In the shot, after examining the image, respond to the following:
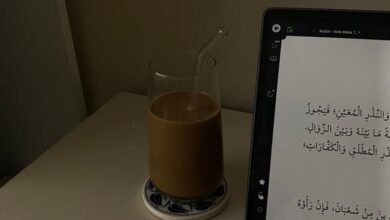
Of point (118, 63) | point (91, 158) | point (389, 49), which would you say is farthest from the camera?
point (118, 63)

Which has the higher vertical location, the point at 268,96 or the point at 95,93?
the point at 268,96

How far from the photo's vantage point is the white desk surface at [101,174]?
0.75 metres

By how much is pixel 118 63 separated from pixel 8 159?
1.36 feet

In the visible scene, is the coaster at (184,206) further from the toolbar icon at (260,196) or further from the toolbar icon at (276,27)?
the toolbar icon at (276,27)

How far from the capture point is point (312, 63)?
636 mm

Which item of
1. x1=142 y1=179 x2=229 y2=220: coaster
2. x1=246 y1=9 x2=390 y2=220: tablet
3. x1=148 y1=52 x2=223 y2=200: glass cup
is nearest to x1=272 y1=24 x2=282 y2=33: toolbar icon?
x1=246 y1=9 x2=390 y2=220: tablet

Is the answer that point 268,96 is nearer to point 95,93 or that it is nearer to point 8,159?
point 95,93

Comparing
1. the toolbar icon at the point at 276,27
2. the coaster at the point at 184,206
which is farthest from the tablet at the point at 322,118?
the coaster at the point at 184,206

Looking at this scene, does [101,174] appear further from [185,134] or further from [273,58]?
[273,58]

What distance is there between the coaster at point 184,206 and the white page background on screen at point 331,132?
0.12m

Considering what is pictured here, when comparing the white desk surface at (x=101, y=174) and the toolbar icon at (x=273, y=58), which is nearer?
the toolbar icon at (x=273, y=58)

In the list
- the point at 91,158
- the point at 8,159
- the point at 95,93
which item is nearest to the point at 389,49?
the point at 91,158

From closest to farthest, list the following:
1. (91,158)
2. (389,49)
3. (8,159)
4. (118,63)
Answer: (389,49) < (91,158) < (118,63) < (8,159)

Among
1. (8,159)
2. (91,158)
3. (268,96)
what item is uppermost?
(268,96)
